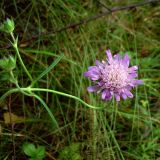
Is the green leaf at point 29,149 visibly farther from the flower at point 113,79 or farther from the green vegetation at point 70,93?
the flower at point 113,79

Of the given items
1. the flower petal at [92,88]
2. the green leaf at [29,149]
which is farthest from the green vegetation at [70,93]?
the flower petal at [92,88]

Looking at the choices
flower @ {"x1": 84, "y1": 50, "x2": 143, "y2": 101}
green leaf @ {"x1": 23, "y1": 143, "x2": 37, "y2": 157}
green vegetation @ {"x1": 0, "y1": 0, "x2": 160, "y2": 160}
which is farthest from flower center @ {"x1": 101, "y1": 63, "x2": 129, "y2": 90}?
green leaf @ {"x1": 23, "y1": 143, "x2": 37, "y2": 157}

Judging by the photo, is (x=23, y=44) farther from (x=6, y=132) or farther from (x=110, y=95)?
(x=110, y=95)

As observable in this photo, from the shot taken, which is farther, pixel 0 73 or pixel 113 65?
pixel 0 73

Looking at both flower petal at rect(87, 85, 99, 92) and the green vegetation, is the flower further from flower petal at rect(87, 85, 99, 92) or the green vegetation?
the green vegetation

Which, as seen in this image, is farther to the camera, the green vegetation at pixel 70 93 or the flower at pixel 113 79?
the green vegetation at pixel 70 93

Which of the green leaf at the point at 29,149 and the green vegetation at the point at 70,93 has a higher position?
the green vegetation at the point at 70,93

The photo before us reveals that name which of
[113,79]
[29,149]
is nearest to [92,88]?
[113,79]

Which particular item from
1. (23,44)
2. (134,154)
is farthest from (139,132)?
(23,44)
